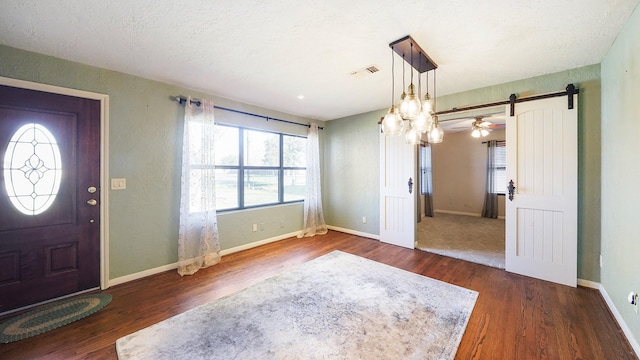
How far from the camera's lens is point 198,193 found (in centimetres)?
329

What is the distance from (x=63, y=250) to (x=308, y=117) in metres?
4.05

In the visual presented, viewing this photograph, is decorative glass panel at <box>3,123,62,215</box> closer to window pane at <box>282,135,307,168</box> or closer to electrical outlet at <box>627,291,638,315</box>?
window pane at <box>282,135,307,168</box>

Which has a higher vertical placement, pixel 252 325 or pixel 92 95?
pixel 92 95

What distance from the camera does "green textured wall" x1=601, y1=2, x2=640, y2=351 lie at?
5.68 ft

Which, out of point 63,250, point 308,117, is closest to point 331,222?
point 308,117

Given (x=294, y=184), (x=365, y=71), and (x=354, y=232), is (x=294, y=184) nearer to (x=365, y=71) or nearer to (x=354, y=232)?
(x=354, y=232)

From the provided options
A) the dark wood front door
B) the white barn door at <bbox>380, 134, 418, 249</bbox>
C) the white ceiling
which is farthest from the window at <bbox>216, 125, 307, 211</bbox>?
the white barn door at <bbox>380, 134, 418, 249</bbox>

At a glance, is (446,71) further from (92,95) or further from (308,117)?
(92,95)

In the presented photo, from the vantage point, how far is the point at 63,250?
2438mm

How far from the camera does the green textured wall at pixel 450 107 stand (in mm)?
2584

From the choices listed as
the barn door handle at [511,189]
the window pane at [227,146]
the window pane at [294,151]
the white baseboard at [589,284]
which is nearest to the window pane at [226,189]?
the window pane at [227,146]

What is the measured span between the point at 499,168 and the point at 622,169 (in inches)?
192

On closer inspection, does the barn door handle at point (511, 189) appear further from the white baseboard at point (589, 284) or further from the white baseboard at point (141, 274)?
the white baseboard at point (141, 274)

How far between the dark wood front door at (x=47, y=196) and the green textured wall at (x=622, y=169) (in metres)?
4.89
